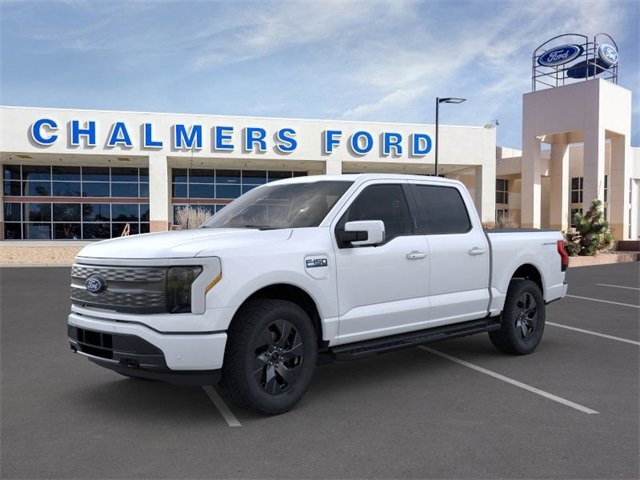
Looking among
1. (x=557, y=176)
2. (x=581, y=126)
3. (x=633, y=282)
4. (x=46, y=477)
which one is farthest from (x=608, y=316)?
(x=557, y=176)

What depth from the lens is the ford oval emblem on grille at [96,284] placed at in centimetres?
471

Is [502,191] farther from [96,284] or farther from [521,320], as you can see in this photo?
[96,284]

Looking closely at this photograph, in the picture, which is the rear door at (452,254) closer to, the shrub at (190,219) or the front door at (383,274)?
the front door at (383,274)

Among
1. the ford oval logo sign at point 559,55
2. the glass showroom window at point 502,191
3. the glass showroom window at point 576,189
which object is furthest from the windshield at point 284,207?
the glass showroom window at point 576,189

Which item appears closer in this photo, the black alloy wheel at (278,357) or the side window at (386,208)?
the black alloy wheel at (278,357)

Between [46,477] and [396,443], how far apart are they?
92.4 inches

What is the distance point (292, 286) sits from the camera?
502 cm

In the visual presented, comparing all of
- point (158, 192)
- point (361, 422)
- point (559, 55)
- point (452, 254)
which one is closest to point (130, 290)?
point (361, 422)

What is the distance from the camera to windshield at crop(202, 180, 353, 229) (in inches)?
217

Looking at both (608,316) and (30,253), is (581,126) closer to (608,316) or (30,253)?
(608,316)

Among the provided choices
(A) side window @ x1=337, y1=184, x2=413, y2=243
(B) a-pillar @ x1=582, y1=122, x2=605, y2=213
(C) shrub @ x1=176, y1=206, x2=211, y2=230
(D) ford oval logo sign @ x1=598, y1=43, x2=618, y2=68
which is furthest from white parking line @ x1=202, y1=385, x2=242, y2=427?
(D) ford oval logo sign @ x1=598, y1=43, x2=618, y2=68

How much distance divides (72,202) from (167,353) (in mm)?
36825

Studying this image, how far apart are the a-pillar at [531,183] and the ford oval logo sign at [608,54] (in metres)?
5.63

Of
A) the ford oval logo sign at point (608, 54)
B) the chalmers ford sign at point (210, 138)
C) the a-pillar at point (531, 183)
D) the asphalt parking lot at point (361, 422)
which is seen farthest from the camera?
the a-pillar at point (531, 183)
